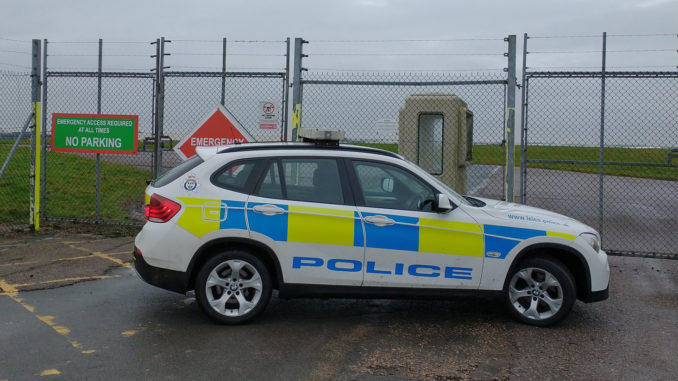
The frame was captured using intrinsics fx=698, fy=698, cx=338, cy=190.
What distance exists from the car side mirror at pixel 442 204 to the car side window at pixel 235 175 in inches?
64.9

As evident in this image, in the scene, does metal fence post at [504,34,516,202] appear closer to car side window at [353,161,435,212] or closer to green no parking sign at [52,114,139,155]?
car side window at [353,161,435,212]

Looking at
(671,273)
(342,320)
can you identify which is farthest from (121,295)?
(671,273)

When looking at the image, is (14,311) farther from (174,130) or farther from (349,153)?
(174,130)

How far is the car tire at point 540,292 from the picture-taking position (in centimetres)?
620

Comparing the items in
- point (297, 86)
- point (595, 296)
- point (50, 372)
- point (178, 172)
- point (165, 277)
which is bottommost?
point (50, 372)

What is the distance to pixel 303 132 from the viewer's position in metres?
6.57

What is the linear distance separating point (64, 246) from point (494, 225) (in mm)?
6427

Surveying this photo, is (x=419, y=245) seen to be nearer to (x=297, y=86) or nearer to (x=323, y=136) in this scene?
(x=323, y=136)

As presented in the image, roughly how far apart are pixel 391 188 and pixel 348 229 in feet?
1.92

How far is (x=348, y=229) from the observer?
19.8 ft

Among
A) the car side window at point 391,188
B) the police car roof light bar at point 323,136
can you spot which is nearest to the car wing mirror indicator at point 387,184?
the car side window at point 391,188

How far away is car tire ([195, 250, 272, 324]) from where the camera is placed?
19.8ft

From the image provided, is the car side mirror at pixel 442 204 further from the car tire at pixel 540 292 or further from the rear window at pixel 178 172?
the rear window at pixel 178 172

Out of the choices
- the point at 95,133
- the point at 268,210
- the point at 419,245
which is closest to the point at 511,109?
the point at 419,245
